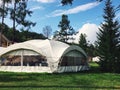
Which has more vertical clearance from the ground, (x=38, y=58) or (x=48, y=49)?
Result: (x=48, y=49)

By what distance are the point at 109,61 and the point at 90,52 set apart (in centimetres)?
7398

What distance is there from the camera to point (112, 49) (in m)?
39.1

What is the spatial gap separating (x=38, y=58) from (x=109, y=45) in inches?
363

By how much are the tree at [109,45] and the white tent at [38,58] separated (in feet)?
12.7

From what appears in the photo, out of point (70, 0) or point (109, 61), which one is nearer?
point (70, 0)

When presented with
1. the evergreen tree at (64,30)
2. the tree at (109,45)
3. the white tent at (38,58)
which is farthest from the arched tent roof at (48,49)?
the evergreen tree at (64,30)

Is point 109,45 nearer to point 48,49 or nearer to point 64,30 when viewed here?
point 48,49

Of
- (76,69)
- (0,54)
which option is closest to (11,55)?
(0,54)

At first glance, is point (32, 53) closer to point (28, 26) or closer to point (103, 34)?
point (103, 34)

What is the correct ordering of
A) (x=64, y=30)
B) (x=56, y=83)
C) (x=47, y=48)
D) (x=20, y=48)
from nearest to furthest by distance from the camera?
(x=56, y=83)
(x=20, y=48)
(x=47, y=48)
(x=64, y=30)

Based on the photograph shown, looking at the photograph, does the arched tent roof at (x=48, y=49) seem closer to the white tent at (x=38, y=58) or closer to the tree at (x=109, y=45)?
the white tent at (x=38, y=58)

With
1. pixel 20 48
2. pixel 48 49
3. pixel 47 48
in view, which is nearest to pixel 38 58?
pixel 48 49

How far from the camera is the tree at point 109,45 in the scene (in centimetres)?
3891

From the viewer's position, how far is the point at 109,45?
1538 inches
